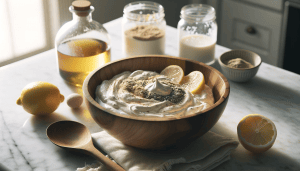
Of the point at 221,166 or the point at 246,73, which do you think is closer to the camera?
the point at 221,166

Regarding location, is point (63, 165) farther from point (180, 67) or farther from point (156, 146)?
point (180, 67)

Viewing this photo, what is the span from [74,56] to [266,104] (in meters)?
0.71

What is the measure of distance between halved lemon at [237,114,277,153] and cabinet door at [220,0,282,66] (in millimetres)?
1704

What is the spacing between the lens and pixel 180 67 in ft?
3.82

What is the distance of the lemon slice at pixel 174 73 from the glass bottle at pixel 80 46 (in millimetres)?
277

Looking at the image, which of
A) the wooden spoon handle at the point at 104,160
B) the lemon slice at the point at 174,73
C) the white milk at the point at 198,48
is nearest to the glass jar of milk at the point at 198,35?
the white milk at the point at 198,48

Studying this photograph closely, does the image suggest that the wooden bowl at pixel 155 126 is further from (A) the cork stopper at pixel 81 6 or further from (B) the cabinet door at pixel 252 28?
(B) the cabinet door at pixel 252 28

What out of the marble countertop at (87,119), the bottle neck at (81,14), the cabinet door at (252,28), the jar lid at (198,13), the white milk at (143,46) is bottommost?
the cabinet door at (252,28)

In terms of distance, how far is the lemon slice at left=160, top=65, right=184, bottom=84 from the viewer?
1132mm

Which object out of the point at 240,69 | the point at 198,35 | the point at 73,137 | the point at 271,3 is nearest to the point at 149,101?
the point at 73,137

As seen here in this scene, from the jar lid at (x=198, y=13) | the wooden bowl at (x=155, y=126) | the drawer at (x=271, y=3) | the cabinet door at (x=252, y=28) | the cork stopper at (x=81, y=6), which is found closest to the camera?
the wooden bowl at (x=155, y=126)

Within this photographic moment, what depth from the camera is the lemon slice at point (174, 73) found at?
113 centimetres

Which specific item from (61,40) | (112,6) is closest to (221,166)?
(61,40)

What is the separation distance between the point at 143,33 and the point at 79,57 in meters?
0.34
